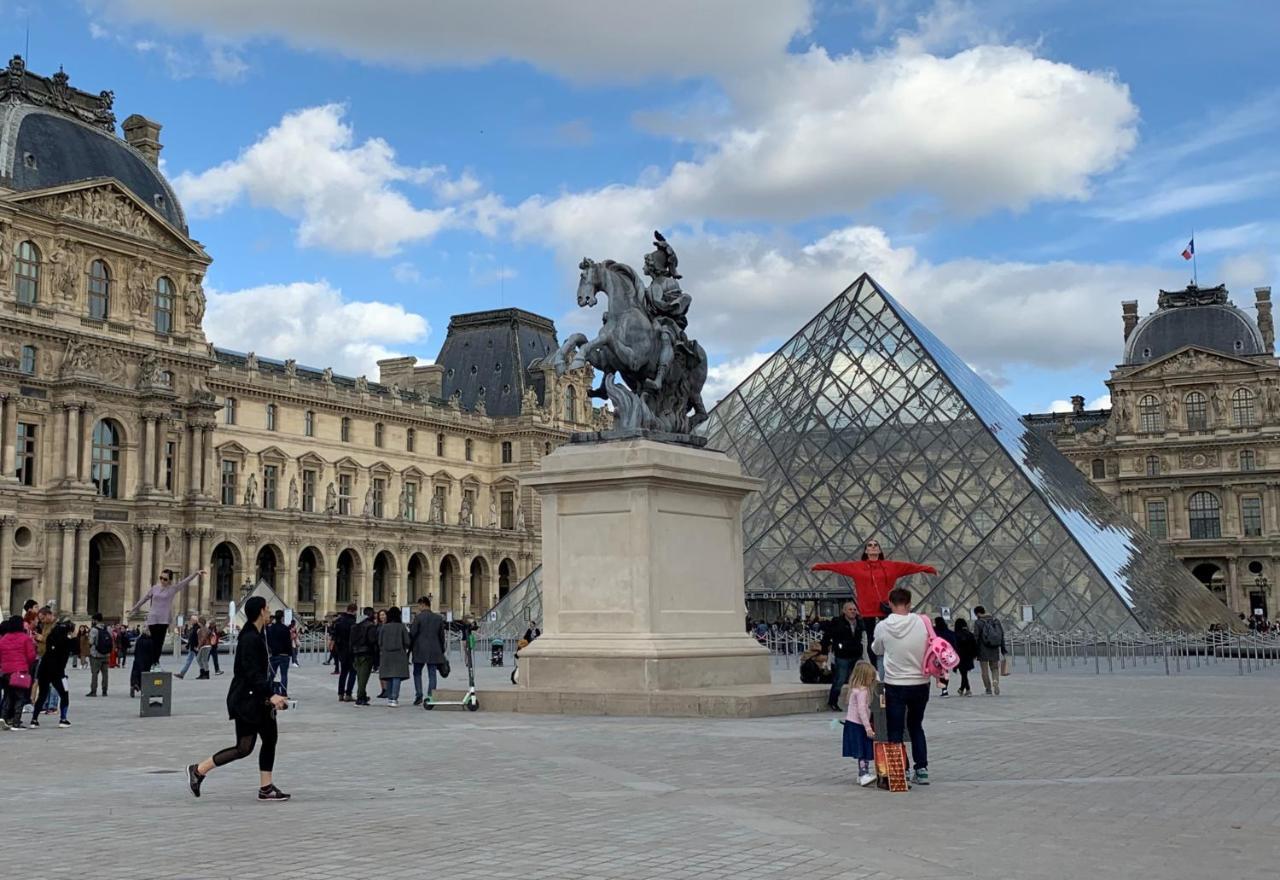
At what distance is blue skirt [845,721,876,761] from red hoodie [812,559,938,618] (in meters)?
2.67

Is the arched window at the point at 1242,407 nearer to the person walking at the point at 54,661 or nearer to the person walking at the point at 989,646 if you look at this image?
the person walking at the point at 989,646

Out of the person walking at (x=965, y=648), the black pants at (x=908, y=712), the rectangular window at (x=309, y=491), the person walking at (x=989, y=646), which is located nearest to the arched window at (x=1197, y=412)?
the rectangular window at (x=309, y=491)

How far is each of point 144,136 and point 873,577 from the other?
54.2 m

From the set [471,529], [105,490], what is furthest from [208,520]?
[471,529]

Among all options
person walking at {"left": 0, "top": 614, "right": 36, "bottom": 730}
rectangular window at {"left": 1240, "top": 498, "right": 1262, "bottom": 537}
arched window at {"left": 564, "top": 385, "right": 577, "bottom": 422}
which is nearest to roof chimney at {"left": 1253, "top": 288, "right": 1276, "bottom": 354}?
rectangular window at {"left": 1240, "top": 498, "right": 1262, "bottom": 537}

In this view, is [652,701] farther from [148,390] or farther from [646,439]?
[148,390]

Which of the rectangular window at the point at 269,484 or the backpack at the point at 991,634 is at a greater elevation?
the rectangular window at the point at 269,484

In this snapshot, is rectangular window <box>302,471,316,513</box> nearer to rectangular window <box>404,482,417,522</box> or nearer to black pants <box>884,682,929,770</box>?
rectangular window <box>404,482,417,522</box>

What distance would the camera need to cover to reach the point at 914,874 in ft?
19.2

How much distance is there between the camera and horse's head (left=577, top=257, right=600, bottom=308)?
14.7 m

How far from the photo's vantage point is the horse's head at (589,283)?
14742 mm

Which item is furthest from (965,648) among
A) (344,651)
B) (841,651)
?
(344,651)

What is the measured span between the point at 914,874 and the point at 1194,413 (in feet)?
263

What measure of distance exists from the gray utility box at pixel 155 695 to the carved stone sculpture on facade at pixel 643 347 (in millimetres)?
5830
